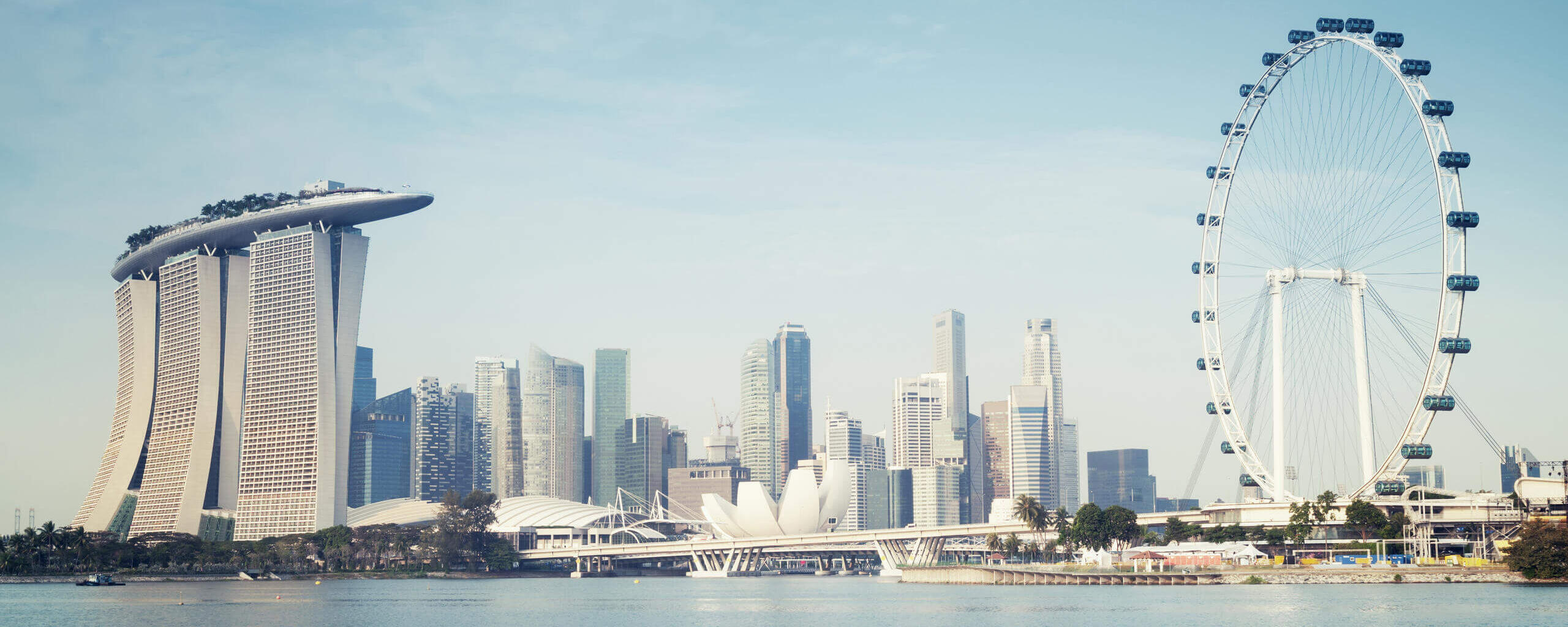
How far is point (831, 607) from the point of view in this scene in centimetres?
11656

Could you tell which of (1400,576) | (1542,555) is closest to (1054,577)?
(1400,576)

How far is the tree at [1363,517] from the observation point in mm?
128250

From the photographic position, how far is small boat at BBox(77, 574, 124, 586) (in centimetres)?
17312

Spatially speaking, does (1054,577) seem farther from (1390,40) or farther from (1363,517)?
(1390,40)

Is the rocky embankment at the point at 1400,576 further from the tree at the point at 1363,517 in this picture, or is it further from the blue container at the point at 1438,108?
the blue container at the point at 1438,108

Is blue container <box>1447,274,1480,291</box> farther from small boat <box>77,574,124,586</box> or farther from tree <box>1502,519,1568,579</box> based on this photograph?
small boat <box>77,574,124,586</box>

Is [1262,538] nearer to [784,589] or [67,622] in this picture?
[784,589]

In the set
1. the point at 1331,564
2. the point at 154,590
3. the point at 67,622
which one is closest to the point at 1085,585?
the point at 1331,564

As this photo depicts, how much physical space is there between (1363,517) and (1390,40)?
1856 inches

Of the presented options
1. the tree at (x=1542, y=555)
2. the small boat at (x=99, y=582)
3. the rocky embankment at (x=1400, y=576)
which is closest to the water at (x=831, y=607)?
the rocky embankment at (x=1400, y=576)

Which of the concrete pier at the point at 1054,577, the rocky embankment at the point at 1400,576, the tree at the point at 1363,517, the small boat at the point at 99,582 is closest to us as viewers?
the rocky embankment at the point at 1400,576

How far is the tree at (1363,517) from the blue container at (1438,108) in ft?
136

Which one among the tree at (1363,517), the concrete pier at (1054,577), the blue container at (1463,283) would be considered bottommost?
the concrete pier at (1054,577)

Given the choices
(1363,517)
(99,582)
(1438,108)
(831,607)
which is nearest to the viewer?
(1438,108)
